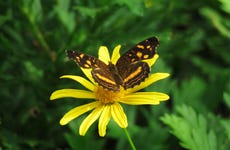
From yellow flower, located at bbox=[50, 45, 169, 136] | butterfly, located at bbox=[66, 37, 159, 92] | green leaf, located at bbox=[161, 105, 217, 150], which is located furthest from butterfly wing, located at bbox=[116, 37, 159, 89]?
green leaf, located at bbox=[161, 105, 217, 150]

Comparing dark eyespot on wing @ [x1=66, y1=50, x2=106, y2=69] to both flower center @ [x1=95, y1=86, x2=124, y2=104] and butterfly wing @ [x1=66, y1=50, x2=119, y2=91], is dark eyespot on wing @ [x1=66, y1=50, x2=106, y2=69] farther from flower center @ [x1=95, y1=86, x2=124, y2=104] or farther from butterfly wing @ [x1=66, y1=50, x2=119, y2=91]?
flower center @ [x1=95, y1=86, x2=124, y2=104]

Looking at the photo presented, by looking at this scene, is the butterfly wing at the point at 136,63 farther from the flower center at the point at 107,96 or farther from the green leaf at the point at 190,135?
the green leaf at the point at 190,135

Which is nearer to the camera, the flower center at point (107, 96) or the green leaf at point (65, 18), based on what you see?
the flower center at point (107, 96)

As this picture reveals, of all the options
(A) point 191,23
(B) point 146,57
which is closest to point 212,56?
(A) point 191,23

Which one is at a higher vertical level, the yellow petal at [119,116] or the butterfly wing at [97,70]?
the butterfly wing at [97,70]

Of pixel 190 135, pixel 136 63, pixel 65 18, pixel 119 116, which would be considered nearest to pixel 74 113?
pixel 119 116

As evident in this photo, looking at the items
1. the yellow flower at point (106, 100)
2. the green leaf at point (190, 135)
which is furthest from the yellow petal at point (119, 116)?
the green leaf at point (190, 135)

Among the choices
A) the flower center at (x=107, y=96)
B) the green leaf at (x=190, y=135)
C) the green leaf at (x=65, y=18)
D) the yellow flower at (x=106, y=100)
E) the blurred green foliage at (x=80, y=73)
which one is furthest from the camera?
the green leaf at (x=65, y=18)
